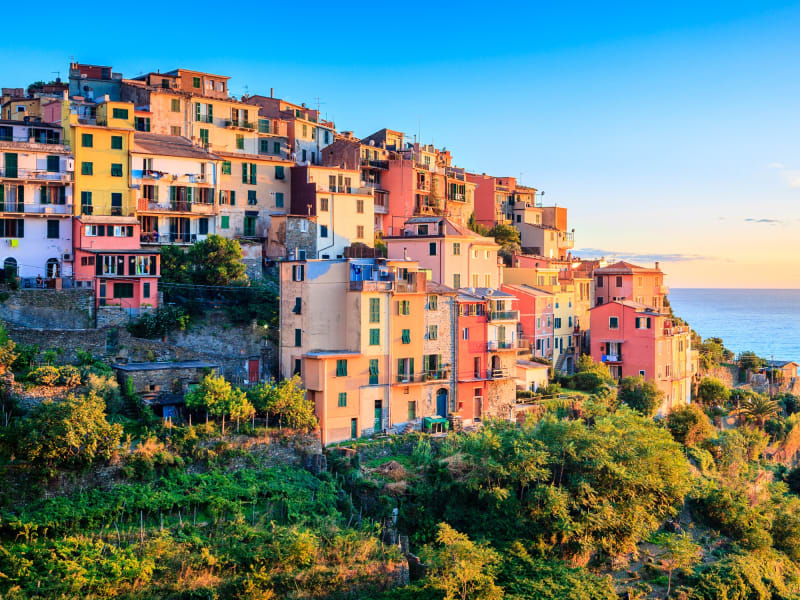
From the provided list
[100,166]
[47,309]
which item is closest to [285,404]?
[47,309]

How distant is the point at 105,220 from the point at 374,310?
15.0 m

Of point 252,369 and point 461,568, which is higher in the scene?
point 252,369

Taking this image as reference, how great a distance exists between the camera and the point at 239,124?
186 ft

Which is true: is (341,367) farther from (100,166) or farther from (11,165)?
(11,165)

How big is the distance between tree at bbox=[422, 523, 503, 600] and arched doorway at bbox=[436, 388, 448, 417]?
1268cm

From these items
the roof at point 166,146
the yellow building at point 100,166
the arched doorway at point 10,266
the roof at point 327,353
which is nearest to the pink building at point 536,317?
the roof at point 327,353

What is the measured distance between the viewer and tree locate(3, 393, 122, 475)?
29.3 m

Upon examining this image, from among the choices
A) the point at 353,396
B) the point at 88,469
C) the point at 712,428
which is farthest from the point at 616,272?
the point at 88,469

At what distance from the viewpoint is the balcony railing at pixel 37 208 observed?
4334cm

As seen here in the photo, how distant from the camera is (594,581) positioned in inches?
1265

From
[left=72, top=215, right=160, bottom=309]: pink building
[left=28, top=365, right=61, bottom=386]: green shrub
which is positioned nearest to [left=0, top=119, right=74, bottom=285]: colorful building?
Answer: [left=72, top=215, right=160, bottom=309]: pink building

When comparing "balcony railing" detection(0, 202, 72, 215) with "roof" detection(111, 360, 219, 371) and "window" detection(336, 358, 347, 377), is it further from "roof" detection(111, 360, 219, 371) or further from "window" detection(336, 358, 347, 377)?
"window" detection(336, 358, 347, 377)

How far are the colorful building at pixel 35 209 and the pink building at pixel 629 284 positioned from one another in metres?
37.5

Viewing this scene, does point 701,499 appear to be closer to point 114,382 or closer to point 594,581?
point 594,581
